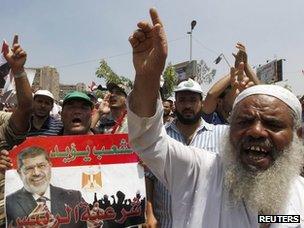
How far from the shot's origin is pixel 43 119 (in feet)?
15.0

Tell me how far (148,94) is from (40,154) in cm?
149

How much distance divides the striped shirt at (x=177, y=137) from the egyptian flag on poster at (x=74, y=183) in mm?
462

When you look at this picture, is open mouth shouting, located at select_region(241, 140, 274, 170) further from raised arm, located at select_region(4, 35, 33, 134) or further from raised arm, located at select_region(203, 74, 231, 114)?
raised arm, located at select_region(203, 74, 231, 114)

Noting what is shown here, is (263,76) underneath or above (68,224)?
above

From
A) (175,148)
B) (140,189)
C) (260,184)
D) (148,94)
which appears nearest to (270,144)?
(260,184)

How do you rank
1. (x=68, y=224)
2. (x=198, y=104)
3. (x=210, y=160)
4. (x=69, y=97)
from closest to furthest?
(x=210, y=160), (x=68, y=224), (x=69, y=97), (x=198, y=104)

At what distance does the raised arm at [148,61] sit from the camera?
1.77m

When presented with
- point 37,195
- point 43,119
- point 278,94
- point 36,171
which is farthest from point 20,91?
point 278,94

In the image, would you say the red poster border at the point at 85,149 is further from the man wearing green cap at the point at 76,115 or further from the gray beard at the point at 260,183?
the gray beard at the point at 260,183

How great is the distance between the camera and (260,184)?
202 centimetres

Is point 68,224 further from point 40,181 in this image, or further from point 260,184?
point 260,184

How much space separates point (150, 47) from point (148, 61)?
64 millimetres

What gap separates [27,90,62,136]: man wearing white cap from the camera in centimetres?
405

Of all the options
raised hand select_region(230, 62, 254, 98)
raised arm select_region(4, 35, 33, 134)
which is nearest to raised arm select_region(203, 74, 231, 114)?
raised hand select_region(230, 62, 254, 98)
